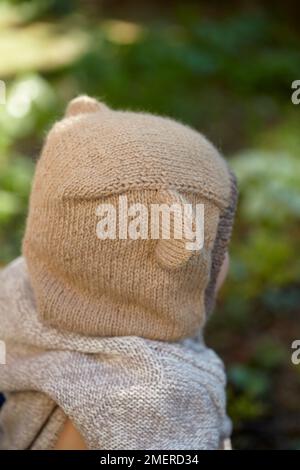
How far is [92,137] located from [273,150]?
3410 millimetres

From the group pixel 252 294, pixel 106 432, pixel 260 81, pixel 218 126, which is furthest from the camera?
pixel 260 81

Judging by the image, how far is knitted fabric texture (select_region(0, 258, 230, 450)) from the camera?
1.92m

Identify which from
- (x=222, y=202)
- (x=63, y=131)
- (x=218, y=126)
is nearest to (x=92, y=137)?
(x=63, y=131)

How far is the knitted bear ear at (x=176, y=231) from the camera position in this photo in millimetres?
1857

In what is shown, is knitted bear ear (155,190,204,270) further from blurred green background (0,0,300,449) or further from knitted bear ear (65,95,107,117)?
blurred green background (0,0,300,449)

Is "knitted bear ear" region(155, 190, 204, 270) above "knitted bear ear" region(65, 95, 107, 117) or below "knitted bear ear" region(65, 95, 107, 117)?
below

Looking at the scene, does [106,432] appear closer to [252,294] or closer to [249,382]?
[249,382]

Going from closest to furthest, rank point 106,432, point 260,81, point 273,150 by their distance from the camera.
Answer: point 106,432
point 273,150
point 260,81

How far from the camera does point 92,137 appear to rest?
1961 mm

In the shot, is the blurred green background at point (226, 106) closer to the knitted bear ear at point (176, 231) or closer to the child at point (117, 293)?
the child at point (117, 293)

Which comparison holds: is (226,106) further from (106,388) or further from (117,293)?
(106,388)

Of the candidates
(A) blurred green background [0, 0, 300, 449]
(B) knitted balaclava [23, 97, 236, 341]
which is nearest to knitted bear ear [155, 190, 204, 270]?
(B) knitted balaclava [23, 97, 236, 341]

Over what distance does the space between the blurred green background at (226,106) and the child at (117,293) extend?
2.56 ft

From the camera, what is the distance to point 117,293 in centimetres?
197
